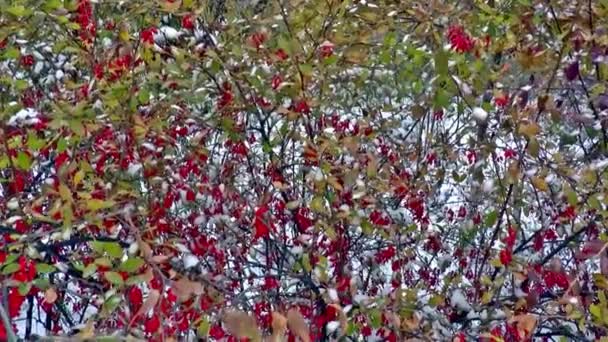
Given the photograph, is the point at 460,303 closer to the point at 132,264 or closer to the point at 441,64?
the point at 441,64

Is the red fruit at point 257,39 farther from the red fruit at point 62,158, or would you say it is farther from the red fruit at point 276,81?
the red fruit at point 62,158

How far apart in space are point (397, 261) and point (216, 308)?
2.67 ft

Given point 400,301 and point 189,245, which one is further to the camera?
point 189,245

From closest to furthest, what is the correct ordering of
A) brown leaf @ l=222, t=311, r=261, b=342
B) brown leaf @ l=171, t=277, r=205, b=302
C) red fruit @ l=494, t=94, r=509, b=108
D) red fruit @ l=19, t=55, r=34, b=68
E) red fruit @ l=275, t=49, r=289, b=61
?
1. brown leaf @ l=222, t=311, r=261, b=342
2. brown leaf @ l=171, t=277, r=205, b=302
3. red fruit @ l=494, t=94, r=509, b=108
4. red fruit @ l=275, t=49, r=289, b=61
5. red fruit @ l=19, t=55, r=34, b=68

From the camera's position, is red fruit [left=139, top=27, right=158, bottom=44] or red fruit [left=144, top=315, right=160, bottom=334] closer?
red fruit [left=144, top=315, right=160, bottom=334]

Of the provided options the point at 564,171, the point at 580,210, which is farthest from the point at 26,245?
the point at 580,210

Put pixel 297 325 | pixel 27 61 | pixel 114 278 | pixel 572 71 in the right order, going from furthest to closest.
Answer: pixel 27 61
pixel 572 71
pixel 114 278
pixel 297 325

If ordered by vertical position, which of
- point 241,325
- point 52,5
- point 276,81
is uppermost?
point 52,5

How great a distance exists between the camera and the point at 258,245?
288 centimetres

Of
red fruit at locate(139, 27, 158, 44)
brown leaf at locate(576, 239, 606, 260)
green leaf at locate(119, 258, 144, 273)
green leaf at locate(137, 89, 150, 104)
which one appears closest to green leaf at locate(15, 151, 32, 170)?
green leaf at locate(137, 89, 150, 104)

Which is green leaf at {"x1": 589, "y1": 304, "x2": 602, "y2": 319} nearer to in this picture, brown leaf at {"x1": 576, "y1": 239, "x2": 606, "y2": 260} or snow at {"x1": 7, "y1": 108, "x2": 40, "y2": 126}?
brown leaf at {"x1": 576, "y1": 239, "x2": 606, "y2": 260}

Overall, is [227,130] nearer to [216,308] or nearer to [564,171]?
[216,308]

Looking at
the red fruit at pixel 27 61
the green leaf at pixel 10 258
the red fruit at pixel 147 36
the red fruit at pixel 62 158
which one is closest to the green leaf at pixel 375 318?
the green leaf at pixel 10 258

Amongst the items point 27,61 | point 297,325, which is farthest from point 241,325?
point 27,61
